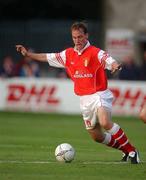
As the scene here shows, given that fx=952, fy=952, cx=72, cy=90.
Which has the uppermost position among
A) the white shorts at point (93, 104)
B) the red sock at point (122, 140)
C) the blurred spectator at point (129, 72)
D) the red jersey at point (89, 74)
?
the red jersey at point (89, 74)

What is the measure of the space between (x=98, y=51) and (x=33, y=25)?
2138 centimetres

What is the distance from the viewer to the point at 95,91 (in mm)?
15898

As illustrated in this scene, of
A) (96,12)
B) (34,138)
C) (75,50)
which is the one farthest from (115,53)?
(75,50)

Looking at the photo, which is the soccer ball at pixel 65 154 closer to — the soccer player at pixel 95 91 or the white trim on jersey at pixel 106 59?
the soccer player at pixel 95 91

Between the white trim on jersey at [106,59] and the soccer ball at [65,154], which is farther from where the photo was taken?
the soccer ball at [65,154]

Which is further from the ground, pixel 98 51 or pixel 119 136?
pixel 98 51

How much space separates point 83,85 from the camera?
629 inches

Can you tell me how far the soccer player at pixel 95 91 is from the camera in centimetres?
1576

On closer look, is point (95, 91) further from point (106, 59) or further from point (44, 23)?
point (44, 23)

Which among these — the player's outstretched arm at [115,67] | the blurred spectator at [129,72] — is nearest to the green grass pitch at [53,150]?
the player's outstretched arm at [115,67]

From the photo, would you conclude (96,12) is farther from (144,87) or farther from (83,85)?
(83,85)

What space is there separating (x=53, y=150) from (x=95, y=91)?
105 inches

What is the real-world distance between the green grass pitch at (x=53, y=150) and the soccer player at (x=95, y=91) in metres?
0.38

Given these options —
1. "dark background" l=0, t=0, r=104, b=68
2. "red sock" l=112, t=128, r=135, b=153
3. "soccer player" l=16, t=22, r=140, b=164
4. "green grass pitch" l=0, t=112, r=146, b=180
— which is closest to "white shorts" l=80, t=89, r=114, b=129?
"soccer player" l=16, t=22, r=140, b=164
